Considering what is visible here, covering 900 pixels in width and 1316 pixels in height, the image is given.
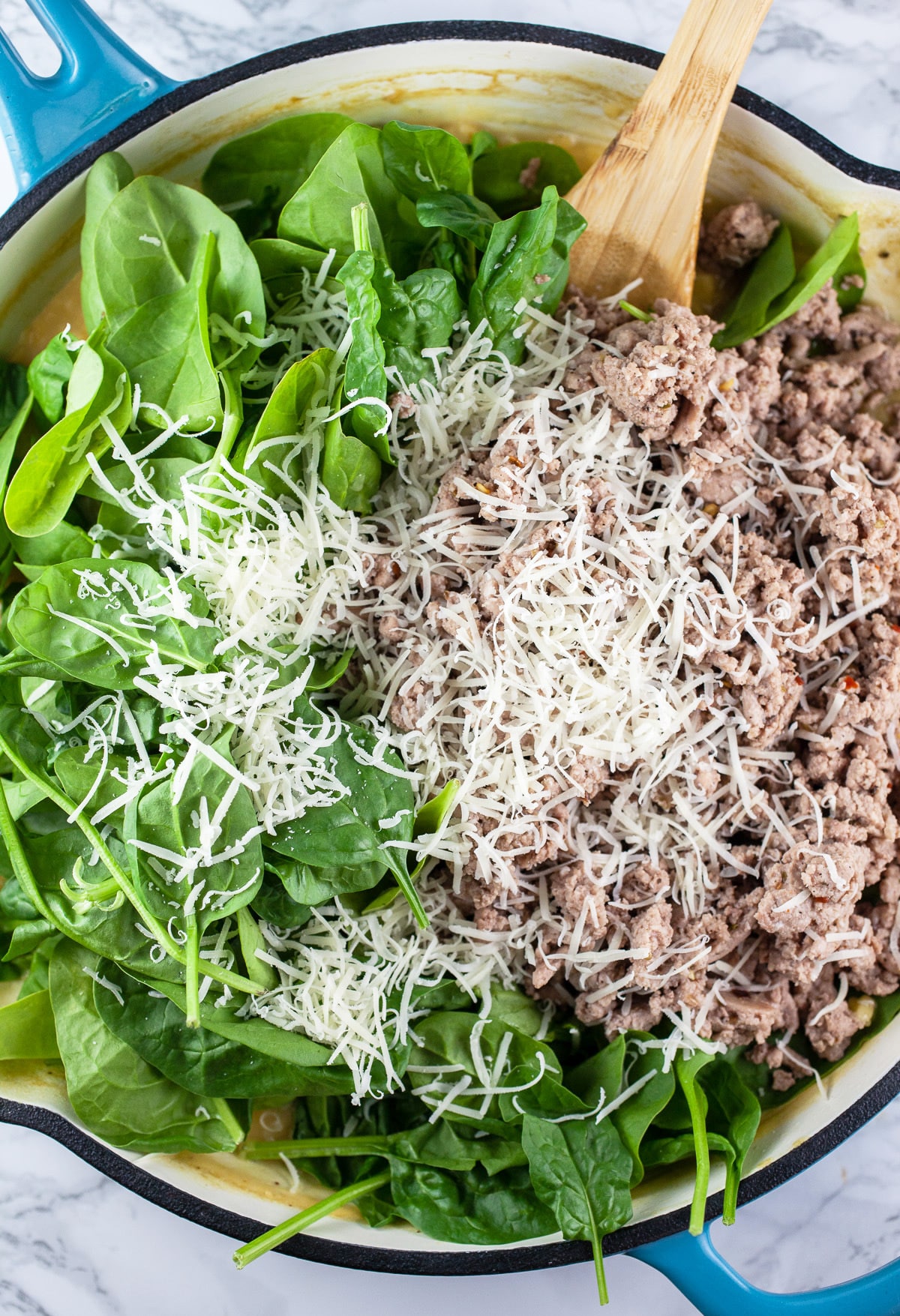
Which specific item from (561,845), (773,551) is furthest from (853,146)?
(561,845)

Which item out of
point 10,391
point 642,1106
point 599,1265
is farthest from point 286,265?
point 599,1265

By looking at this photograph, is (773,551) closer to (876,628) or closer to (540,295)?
(876,628)

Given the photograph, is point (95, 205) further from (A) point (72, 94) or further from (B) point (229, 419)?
(B) point (229, 419)

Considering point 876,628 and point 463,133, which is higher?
point 463,133

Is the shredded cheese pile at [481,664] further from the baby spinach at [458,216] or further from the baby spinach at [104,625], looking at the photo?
the baby spinach at [458,216]

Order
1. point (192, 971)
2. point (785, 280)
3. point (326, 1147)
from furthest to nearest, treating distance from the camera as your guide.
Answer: point (785, 280) < point (326, 1147) < point (192, 971)
